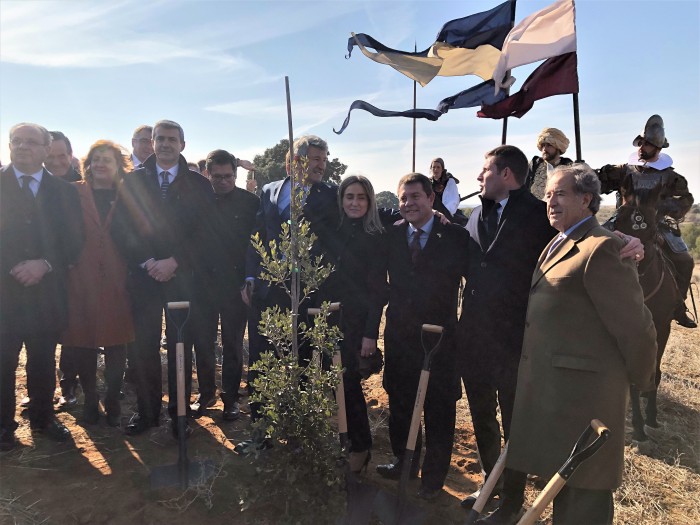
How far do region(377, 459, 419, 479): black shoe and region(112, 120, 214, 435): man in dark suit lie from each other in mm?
1841

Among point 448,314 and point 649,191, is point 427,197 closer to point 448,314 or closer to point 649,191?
point 448,314

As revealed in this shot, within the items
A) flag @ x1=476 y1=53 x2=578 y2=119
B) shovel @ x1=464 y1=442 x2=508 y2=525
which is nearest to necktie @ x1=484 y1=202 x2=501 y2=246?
shovel @ x1=464 y1=442 x2=508 y2=525

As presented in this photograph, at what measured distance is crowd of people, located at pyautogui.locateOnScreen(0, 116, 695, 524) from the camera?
243cm

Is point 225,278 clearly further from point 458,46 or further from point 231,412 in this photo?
point 458,46

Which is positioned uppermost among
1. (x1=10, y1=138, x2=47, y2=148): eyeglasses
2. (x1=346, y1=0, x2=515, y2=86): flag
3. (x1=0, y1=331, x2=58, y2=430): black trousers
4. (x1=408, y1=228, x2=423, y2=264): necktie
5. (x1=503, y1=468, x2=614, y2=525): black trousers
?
(x1=346, y1=0, x2=515, y2=86): flag

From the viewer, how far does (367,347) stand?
140 inches

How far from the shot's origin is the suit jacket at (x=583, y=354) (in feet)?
7.45

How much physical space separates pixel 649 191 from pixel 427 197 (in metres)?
2.93

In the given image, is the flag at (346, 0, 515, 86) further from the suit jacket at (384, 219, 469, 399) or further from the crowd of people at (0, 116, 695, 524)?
the suit jacket at (384, 219, 469, 399)

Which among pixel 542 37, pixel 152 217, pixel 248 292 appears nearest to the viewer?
pixel 152 217

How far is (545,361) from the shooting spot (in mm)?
2531

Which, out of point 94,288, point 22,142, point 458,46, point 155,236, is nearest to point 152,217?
point 155,236

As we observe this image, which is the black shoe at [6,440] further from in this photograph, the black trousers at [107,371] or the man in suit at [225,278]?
the man in suit at [225,278]

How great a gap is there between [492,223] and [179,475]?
2903 mm
